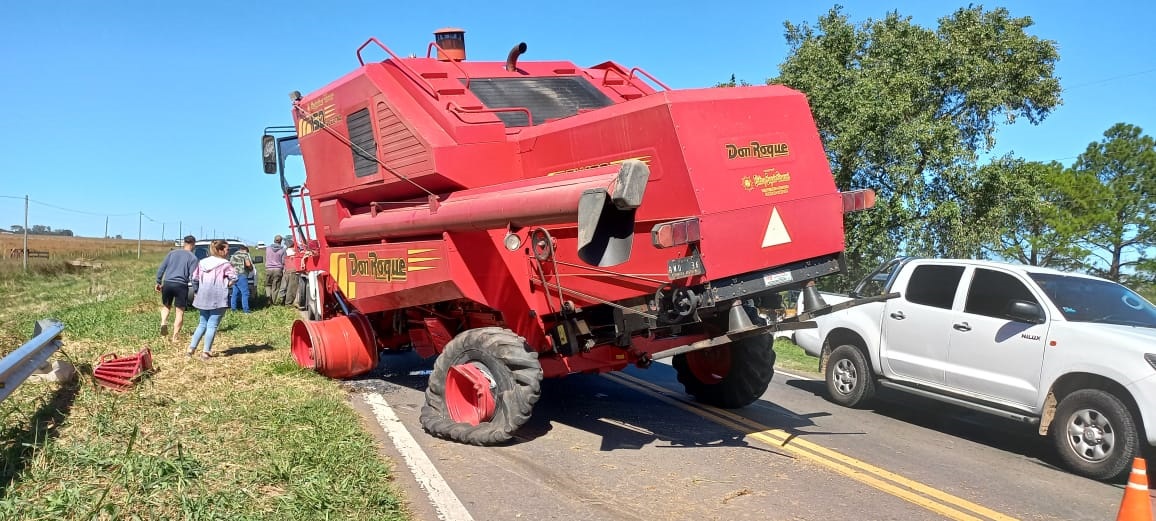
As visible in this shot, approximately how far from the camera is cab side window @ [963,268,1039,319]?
7688 millimetres

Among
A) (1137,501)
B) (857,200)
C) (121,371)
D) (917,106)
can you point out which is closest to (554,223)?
(857,200)

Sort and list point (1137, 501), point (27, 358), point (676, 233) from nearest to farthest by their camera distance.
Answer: point (1137, 501) → point (676, 233) → point (27, 358)

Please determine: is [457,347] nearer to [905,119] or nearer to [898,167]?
[898,167]

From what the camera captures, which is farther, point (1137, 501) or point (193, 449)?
point (193, 449)

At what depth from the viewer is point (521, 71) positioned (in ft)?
28.2

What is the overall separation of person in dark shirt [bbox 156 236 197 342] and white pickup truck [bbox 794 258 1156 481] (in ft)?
28.0

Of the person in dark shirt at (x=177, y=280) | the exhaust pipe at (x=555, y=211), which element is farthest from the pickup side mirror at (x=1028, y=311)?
the person in dark shirt at (x=177, y=280)

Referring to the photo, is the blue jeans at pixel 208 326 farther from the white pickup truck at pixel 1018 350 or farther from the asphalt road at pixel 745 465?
the white pickup truck at pixel 1018 350

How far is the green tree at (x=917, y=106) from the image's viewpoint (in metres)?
16.8

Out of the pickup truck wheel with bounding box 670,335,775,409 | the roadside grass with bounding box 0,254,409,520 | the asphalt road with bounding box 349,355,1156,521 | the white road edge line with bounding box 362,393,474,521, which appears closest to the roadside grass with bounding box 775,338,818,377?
the asphalt road with bounding box 349,355,1156,521

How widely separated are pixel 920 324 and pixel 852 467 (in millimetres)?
2693

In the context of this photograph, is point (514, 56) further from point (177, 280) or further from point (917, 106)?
point (917, 106)

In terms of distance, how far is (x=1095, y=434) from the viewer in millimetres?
6570

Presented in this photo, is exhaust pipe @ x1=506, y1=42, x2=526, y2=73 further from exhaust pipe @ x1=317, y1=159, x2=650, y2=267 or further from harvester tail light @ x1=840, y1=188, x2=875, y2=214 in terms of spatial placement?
harvester tail light @ x1=840, y1=188, x2=875, y2=214
